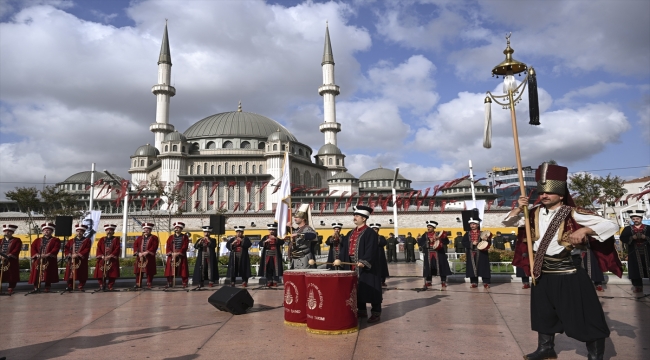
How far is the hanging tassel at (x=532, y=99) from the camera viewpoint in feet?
18.7

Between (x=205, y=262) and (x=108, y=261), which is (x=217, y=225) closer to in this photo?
(x=205, y=262)

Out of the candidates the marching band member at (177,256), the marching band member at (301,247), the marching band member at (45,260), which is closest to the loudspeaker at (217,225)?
the marching band member at (177,256)

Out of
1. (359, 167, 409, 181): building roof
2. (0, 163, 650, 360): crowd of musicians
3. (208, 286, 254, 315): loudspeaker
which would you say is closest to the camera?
(0, 163, 650, 360): crowd of musicians

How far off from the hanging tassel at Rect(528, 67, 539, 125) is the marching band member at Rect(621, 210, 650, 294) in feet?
21.0

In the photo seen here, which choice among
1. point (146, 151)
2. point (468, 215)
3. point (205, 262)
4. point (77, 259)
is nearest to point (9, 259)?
point (77, 259)

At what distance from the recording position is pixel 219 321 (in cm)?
688

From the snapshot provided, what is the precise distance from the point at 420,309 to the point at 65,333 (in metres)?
5.55

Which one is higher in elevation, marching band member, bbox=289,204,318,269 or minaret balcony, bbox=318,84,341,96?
minaret balcony, bbox=318,84,341,96

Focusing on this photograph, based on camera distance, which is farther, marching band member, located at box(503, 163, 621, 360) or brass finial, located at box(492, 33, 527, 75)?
brass finial, located at box(492, 33, 527, 75)

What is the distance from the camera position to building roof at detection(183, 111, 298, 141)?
221ft

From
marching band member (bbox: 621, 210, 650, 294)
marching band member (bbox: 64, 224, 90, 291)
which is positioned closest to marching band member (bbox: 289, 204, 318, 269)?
marching band member (bbox: 64, 224, 90, 291)

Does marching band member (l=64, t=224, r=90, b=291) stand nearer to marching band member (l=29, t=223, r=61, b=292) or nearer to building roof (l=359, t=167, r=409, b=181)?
marching band member (l=29, t=223, r=61, b=292)

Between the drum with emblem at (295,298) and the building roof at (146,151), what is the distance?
208 feet

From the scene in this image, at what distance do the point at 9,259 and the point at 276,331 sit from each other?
8954 mm
